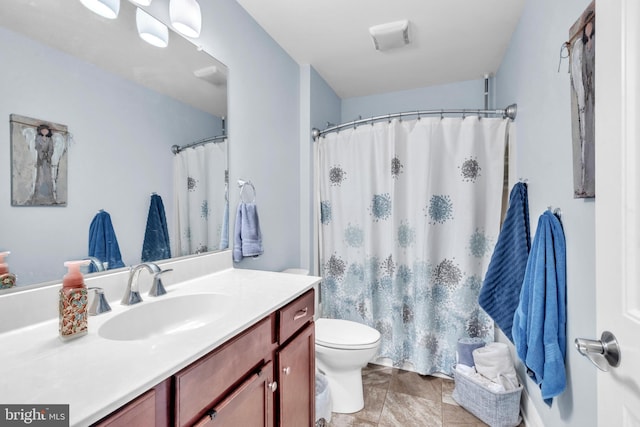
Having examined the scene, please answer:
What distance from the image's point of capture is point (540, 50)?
4.66 ft

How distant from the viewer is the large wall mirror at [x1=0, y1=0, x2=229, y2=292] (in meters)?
0.84

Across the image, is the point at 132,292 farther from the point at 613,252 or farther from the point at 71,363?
the point at 613,252

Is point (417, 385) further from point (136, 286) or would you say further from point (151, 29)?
point (151, 29)

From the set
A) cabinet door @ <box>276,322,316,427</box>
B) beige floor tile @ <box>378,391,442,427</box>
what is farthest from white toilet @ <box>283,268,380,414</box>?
cabinet door @ <box>276,322,316,427</box>

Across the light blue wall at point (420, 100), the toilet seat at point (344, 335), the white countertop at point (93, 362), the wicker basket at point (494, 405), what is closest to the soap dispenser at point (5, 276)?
Answer: the white countertop at point (93, 362)

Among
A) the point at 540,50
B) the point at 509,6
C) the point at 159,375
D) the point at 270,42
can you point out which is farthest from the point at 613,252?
the point at 270,42

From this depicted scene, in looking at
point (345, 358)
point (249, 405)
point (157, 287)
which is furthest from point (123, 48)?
point (345, 358)

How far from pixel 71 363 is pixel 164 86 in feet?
3.60

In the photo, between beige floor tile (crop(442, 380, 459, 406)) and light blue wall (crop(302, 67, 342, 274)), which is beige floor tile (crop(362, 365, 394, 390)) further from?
light blue wall (crop(302, 67, 342, 274))

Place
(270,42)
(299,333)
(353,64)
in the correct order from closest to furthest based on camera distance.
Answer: (299,333) → (270,42) → (353,64)

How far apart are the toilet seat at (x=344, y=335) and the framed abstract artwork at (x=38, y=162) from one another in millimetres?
1390

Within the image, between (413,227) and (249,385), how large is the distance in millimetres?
1566

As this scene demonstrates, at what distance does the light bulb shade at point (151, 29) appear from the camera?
3.90 ft

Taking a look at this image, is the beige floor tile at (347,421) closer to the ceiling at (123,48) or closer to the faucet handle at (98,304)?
the faucet handle at (98,304)
